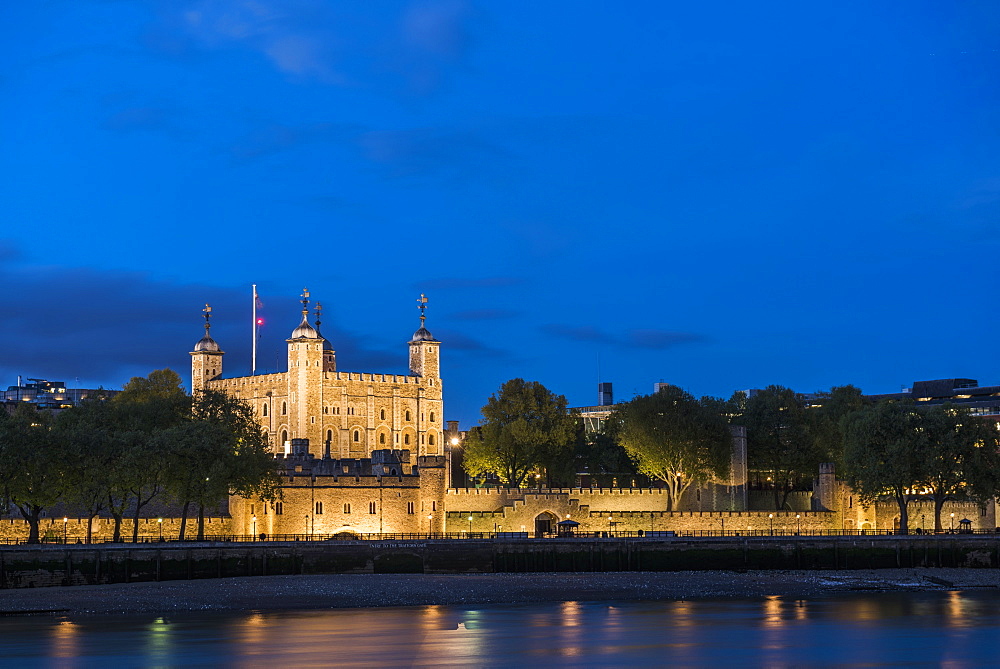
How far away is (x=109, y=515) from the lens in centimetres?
7562

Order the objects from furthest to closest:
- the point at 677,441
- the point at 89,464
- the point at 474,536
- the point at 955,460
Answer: the point at 677,441, the point at 955,460, the point at 474,536, the point at 89,464

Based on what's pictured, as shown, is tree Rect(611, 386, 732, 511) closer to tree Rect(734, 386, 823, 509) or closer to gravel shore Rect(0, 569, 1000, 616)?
tree Rect(734, 386, 823, 509)

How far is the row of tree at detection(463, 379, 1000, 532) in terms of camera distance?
81562 mm

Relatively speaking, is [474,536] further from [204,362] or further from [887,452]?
[204,362]

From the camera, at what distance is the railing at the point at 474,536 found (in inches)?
2788

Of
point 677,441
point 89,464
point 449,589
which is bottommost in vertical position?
point 449,589

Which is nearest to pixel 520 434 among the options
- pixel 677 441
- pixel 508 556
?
pixel 677 441

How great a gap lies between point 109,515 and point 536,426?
30461mm

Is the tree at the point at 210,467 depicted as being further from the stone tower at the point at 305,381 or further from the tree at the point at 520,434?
the stone tower at the point at 305,381

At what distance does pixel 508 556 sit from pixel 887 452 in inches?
983

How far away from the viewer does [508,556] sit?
69500 mm

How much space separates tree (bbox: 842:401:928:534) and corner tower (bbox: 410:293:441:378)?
56264mm

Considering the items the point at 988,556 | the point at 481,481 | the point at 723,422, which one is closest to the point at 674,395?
the point at 723,422

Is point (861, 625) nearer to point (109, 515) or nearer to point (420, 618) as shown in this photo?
point (420, 618)
